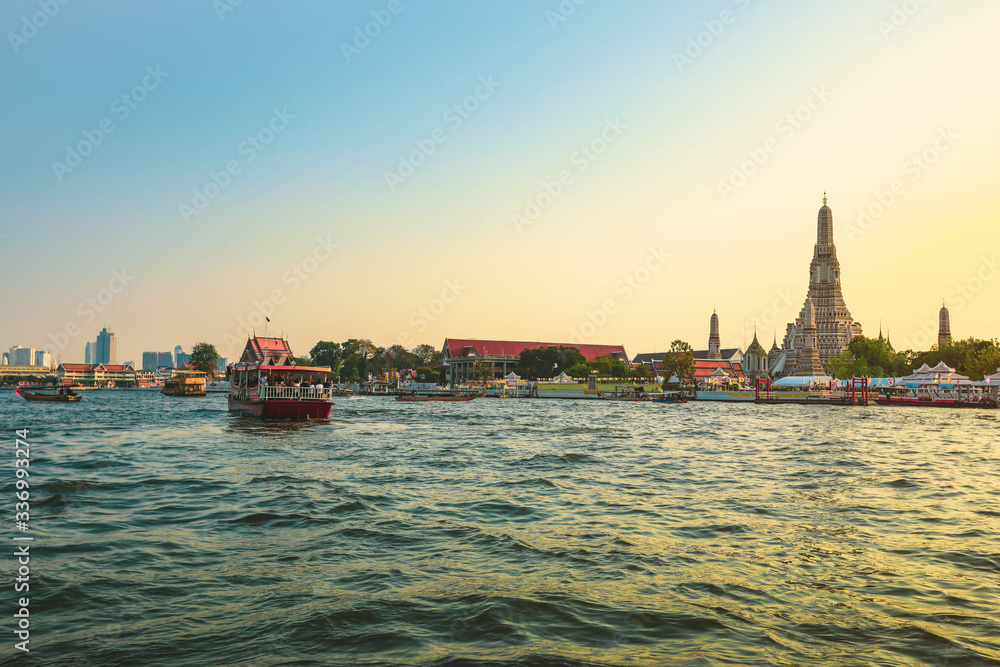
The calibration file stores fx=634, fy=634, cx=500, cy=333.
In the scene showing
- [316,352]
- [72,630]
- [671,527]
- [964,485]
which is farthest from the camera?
[316,352]

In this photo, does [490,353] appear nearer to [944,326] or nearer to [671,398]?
[671,398]

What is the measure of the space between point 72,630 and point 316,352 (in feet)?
582

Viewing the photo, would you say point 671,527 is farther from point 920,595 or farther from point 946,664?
point 946,664

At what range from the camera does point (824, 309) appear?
424 ft

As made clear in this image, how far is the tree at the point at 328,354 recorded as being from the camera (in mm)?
173625

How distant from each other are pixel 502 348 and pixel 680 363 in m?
62.6

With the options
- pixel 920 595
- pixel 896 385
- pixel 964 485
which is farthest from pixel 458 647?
pixel 896 385

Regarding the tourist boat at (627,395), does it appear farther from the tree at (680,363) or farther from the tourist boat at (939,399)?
the tourist boat at (939,399)

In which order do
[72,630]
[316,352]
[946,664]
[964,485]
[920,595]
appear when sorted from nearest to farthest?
[946,664], [72,630], [920,595], [964,485], [316,352]

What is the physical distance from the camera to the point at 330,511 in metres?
12.5

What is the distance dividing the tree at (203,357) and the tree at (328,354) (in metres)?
26.5

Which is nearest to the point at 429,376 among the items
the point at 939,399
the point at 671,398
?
the point at 671,398

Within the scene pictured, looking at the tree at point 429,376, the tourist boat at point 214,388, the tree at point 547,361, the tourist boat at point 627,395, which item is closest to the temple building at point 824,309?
the tourist boat at point 627,395

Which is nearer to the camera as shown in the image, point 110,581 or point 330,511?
point 110,581
